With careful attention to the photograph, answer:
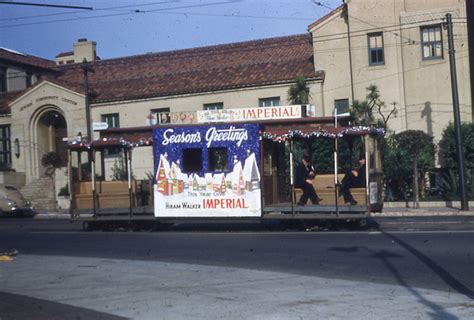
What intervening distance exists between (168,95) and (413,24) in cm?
1308

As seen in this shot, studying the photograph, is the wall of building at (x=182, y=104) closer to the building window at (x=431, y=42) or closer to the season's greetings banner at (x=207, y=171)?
the building window at (x=431, y=42)

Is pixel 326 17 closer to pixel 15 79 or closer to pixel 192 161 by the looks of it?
pixel 192 161

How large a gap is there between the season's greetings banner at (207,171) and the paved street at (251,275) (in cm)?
110

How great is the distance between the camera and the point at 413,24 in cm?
3212

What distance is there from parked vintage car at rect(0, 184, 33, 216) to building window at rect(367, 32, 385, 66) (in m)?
17.3

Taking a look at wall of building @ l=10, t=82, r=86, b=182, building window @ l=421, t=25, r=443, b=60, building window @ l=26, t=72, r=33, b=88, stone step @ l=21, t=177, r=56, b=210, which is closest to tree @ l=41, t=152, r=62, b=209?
stone step @ l=21, t=177, r=56, b=210

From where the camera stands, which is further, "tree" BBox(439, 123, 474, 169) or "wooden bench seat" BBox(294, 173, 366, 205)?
"tree" BBox(439, 123, 474, 169)

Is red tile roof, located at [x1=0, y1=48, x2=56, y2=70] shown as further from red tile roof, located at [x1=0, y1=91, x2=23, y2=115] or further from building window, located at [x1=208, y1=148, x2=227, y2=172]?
building window, located at [x1=208, y1=148, x2=227, y2=172]

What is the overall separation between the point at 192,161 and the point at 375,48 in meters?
16.2

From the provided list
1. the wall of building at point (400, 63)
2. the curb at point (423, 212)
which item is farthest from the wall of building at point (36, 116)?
the curb at point (423, 212)

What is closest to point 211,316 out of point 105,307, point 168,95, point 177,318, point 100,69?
point 177,318

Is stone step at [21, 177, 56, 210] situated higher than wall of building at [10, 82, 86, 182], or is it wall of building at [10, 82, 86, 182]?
wall of building at [10, 82, 86, 182]

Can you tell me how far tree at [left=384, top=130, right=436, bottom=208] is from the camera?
93.9 ft

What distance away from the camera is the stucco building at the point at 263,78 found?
32.1 m
